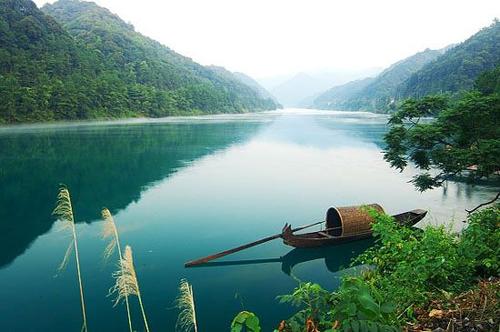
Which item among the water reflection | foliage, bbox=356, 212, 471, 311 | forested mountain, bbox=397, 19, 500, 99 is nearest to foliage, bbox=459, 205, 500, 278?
foliage, bbox=356, 212, 471, 311

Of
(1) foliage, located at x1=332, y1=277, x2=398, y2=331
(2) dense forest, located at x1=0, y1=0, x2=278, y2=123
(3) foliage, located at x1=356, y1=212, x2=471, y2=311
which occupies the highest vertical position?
(2) dense forest, located at x1=0, y1=0, x2=278, y2=123

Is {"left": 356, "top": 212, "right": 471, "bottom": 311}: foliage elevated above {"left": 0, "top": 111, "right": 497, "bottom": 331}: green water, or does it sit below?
above

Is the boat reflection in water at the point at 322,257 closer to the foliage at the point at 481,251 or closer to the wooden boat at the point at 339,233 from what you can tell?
the wooden boat at the point at 339,233

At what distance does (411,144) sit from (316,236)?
23.1ft

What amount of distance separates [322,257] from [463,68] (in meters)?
141

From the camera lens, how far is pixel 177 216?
24.4 metres

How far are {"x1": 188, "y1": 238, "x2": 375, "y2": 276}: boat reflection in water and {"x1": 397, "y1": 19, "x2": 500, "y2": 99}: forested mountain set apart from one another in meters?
117

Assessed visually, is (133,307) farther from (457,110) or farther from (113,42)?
(113,42)

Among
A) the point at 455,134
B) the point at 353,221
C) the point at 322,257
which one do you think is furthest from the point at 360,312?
the point at 455,134

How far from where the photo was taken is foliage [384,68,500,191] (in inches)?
677

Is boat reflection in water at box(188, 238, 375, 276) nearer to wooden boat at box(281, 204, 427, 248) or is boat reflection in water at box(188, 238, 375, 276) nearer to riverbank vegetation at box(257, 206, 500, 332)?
wooden boat at box(281, 204, 427, 248)

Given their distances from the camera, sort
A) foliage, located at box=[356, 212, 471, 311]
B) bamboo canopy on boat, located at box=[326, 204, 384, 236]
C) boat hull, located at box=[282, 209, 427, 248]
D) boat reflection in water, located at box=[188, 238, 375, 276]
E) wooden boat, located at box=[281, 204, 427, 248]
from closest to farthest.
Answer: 1. foliage, located at box=[356, 212, 471, 311]
2. boat reflection in water, located at box=[188, 238, 375, 276]
3. boat hull, located at box=[282, 209, 427, 248]
4. wooden boat, located at box=[281, 204, 427, 248]
5. bamboo canopy on boat, located at box=[326, 204, 384, 236]

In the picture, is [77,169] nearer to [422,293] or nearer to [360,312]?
[422,293]

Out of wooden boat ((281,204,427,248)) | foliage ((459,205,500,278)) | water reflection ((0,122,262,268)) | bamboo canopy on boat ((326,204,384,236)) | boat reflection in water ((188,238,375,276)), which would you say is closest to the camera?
foliage ((459,205,500,278))
